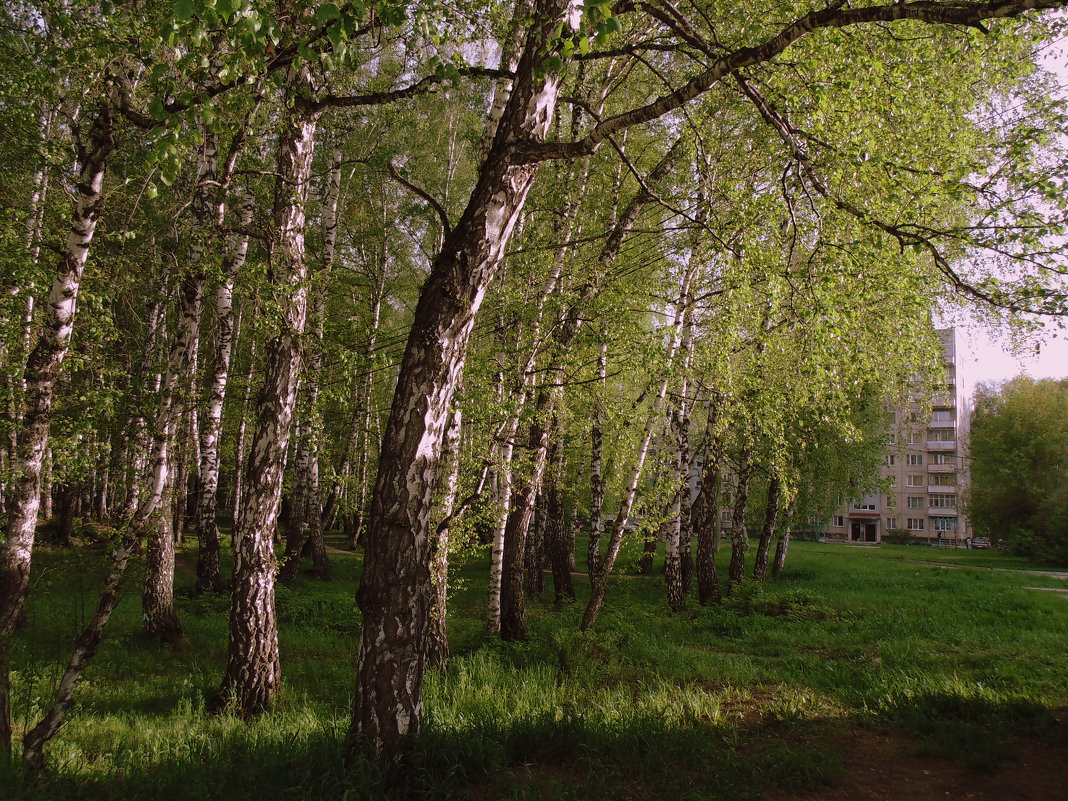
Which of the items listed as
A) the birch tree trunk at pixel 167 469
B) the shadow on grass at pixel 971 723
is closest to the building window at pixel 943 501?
the shadow on grass at pixel 971 723

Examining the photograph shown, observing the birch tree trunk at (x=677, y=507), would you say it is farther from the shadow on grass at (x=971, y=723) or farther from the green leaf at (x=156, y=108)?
the green leaf at (x=156, y=108)

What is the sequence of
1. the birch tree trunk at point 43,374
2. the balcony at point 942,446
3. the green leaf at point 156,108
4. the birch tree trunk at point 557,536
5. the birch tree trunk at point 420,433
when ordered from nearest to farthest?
the green leaf at point 156,108 → the birch tree trunk at point 420,433 → the birch tree trunk at point 43,374 → the birch tree trunk at point 557,536 → the balcony at point 942,446

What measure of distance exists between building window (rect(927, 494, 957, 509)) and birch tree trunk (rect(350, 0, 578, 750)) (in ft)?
230

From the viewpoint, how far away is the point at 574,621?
12.5m

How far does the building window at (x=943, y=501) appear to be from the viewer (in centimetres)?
6014

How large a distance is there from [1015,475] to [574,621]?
34.4 m

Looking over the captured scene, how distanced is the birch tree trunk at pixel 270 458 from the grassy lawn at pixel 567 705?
45cm

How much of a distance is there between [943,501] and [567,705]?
69041 mm

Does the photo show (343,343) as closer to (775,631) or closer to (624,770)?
(624,770)

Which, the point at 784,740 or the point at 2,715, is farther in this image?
the point at 784,740

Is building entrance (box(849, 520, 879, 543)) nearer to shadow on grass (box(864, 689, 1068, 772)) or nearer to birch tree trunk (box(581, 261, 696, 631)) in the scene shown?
birch tree trunk (box(581, 261, 696, 631))

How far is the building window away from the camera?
60.1 meters

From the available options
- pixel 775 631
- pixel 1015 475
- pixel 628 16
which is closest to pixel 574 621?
pixel 775 631

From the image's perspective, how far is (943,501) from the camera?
199 feet
